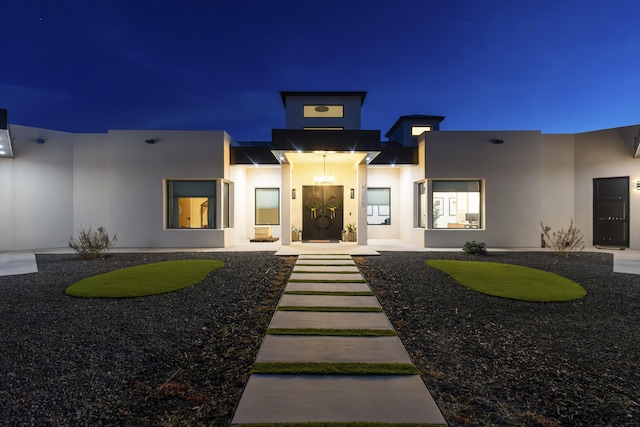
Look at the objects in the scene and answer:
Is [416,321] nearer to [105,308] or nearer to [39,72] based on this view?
[105,308]

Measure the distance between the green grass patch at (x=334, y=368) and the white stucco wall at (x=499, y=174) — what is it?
945cm

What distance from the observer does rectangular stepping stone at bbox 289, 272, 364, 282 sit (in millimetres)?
6035

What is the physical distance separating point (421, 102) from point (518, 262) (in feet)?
265

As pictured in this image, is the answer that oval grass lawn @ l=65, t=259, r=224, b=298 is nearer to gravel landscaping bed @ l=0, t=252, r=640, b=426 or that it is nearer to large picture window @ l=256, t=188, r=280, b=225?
gravel landscaping bed @ l=0, t=252, r=640, b=426

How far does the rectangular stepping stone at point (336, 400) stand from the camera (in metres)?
2.14

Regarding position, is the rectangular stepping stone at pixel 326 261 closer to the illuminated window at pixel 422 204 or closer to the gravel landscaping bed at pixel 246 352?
the gravel landscaping bed at pixel 246 352

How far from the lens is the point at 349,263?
7.47m

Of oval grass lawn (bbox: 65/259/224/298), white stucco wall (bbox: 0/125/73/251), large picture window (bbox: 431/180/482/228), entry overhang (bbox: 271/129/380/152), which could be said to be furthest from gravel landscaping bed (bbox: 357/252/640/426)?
white stucco wall (bbox: 0/125/73/251)

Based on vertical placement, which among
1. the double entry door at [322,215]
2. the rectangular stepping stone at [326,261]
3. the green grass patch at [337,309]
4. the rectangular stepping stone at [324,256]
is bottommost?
the green grass patch at [337,309]

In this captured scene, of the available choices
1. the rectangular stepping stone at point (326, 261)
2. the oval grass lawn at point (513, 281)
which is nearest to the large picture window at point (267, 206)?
the rectangular stepping stone at point (326, 261)

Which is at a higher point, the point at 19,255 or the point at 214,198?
the point at 214,198

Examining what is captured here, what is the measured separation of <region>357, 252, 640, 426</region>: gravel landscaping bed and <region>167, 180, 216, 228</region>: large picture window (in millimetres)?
7744

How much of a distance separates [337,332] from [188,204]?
960 cm

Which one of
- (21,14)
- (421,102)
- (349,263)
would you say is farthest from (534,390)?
(421,102)
